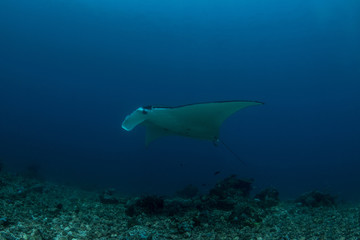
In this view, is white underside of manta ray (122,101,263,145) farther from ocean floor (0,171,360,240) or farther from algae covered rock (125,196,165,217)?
ocean floor (0,171,360,240)

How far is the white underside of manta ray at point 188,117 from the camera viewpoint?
215 inches

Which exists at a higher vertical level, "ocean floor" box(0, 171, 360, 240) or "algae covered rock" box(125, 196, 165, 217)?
"algae covered rock" box(125, 196, 165, 217)

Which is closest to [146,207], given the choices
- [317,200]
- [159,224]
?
[159,224]

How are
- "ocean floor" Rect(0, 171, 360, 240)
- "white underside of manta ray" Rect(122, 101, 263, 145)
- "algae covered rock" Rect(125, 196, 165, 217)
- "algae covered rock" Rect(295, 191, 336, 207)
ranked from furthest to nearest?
"algae covered rock" Rect(295, 191, 336, 207) → "white underside of manta ray" Rect(122, 101, 263, 145) → "algae covered rock" Rect(125, 196, 165, 217) → "ocean floor" Rect(0, 171, 360, 240)

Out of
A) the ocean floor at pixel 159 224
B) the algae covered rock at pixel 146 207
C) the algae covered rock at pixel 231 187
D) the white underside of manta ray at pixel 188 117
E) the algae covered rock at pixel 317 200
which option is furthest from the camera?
the algae covered rock at pixel 317 200

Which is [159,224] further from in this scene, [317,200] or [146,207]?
[317,200]

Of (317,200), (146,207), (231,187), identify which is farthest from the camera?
(231,187)

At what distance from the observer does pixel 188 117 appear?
19.7 feet

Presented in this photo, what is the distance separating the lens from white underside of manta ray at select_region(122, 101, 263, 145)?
17.9 ft

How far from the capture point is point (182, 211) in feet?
16.9

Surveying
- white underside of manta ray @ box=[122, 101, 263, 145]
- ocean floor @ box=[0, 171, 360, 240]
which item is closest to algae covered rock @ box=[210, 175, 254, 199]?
ocean floor @ box=[0, 171, 360, 240]

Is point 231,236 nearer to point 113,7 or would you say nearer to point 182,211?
point 182,211

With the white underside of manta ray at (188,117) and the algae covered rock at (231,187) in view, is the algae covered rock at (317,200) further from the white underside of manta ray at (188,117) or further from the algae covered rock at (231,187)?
the white underside of manta ray at (188,117)

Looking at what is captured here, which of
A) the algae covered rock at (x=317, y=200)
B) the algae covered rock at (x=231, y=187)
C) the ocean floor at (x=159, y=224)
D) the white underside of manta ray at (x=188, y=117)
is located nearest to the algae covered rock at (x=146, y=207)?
the ocean floor at (x=159, y=224)
